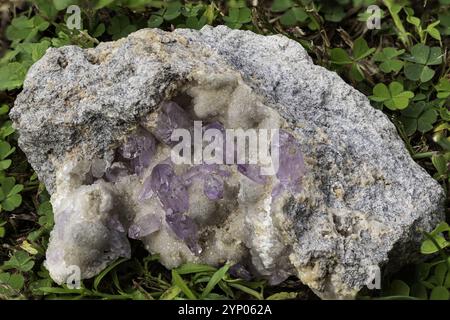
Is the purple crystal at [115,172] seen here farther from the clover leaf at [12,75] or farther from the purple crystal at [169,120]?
the clover leaf at [12,75]

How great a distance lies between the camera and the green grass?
2.39 m

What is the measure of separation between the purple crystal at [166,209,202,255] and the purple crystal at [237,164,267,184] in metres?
0.25

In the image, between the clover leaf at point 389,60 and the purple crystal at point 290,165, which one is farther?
the clover leaf at point 389,60

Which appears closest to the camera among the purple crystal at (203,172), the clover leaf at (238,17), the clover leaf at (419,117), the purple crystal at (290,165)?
the purple crystal at (290,165)

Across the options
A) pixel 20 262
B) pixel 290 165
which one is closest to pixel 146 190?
pixel 290 165

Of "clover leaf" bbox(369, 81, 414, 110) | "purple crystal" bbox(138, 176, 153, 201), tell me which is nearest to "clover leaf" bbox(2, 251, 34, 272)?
"purple crystal" bbox(138, 176, 153, 201)

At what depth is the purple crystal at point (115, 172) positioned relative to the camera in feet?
7.90

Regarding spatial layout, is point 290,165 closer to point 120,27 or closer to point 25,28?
point 120,27

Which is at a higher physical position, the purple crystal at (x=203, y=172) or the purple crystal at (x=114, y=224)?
the purple crystal at (x=203, y=172)

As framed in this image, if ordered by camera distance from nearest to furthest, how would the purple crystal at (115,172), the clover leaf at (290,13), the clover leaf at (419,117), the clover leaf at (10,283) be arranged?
the purple crystal at (115,172) < the clover leaf at (10,283) < the clover leaf at (419,117) < the clover leaf at (290,13)

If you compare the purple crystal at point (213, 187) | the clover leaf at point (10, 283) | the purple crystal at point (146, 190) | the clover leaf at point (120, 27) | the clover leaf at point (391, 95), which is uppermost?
the purple crystal at point (213, 187)

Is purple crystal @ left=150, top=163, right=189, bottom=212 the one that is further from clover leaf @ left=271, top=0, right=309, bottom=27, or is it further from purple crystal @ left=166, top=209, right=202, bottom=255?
clover leaf @ left=271, top=0, right=309, bottom=27

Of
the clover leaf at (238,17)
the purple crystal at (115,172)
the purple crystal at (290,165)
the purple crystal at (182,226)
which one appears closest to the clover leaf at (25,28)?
the clover leaf at (238,17)

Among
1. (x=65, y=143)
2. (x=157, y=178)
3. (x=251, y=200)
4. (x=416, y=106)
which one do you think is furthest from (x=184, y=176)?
(x=416, y=106)
